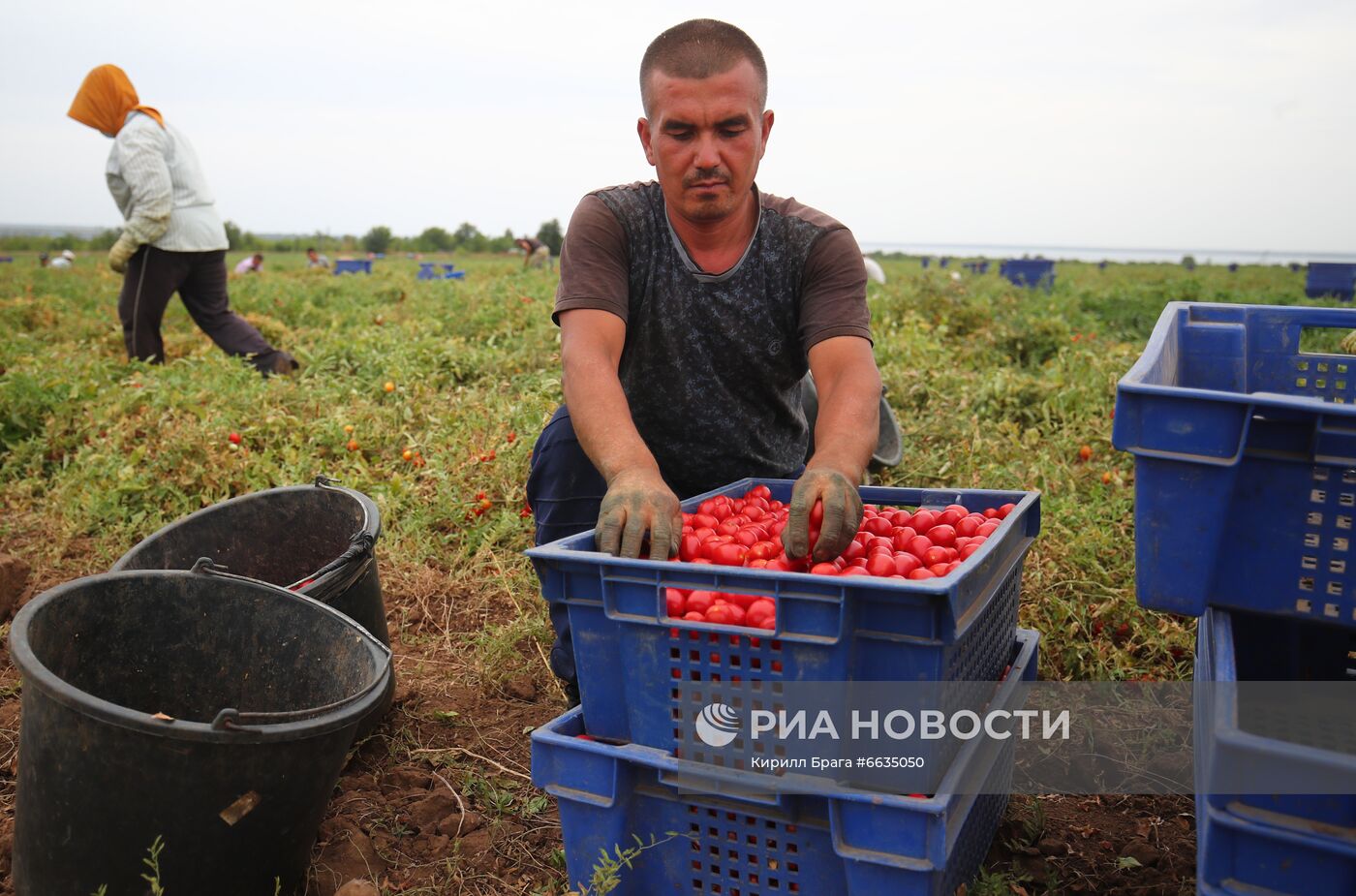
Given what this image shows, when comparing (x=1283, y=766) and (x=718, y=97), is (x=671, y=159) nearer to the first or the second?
(x=718, y=97)

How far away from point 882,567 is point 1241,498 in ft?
1.93

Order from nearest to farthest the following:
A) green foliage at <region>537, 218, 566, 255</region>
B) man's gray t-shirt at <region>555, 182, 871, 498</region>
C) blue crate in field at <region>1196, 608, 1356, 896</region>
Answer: blue crate in field at <region>1196, 608, 1356, 896</region>
man's gray t-shirt at <region>555, 182, 871, 498</region>
green foliage at <region>537, 218, 566, 255</region>

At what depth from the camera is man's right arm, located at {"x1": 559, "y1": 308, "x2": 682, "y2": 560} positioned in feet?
6.27

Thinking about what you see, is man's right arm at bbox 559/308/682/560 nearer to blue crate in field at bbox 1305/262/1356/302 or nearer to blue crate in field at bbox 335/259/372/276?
blue crate in field at bbox 1305/262/1356/302

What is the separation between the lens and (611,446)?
229 centimetres

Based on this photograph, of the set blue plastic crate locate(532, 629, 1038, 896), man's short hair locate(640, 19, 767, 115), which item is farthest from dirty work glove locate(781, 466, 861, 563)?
man's short hair locate(640, 19, 767, 115)

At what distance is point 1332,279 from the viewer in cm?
1362

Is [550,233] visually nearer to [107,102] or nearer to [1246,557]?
[107,102]

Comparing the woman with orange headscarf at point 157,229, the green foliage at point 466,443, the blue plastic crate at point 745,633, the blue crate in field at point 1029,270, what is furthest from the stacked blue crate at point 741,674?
the blue crate in field at point 1029,270

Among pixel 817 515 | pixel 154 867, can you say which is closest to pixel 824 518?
pixel 817 515

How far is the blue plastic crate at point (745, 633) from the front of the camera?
5.30 feet

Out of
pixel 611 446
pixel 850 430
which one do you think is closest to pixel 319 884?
pixel 611 446

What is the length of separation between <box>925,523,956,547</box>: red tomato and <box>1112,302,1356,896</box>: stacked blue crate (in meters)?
0.40

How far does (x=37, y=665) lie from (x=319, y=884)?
0.73 m
